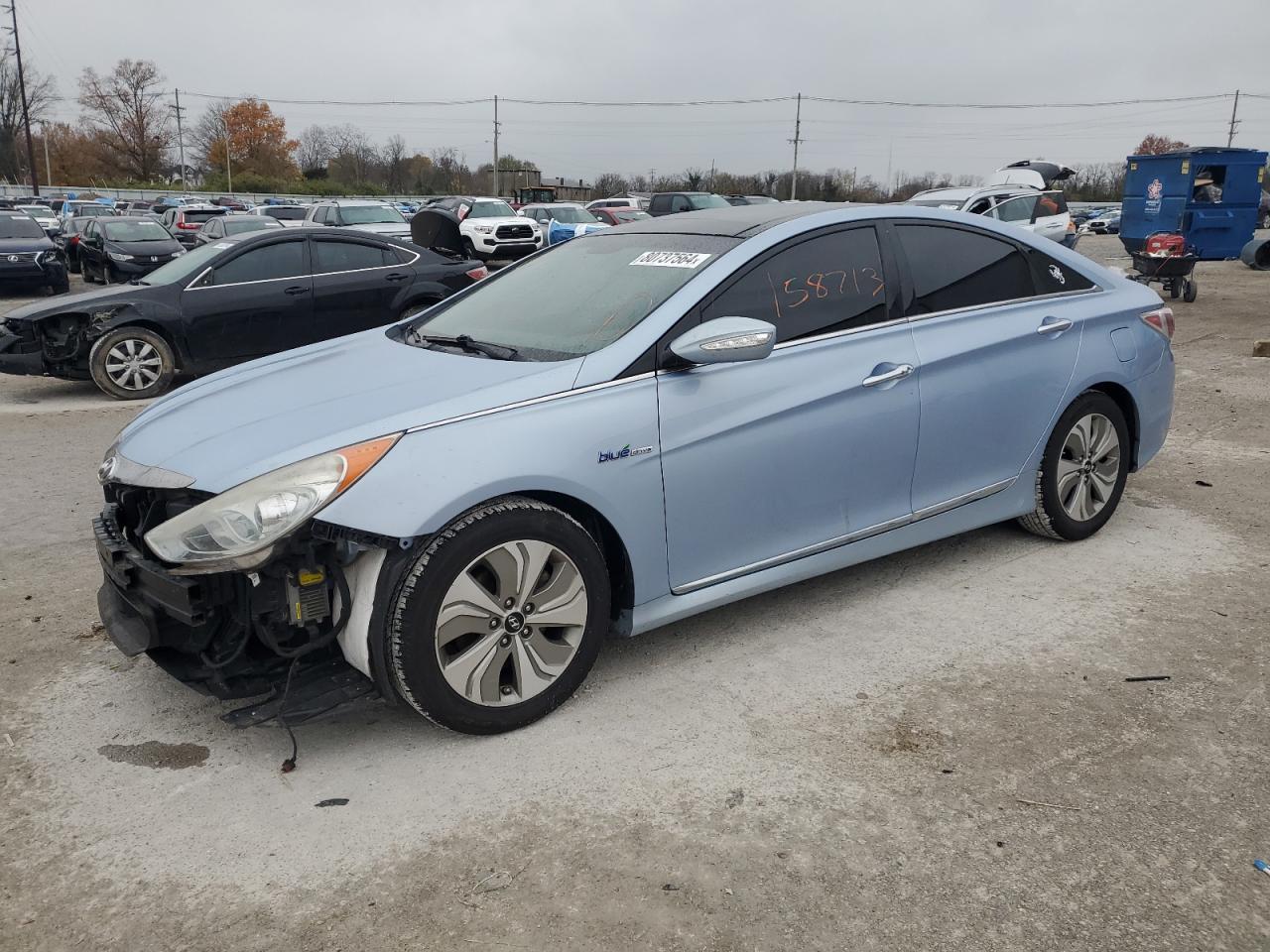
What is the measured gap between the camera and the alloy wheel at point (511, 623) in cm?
298

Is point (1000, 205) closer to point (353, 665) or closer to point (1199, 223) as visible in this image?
point (1199, 223)

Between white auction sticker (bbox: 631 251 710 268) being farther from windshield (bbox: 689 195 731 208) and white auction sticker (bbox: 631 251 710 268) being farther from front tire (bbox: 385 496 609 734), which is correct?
windshield (bbox: 689 195 731 208)

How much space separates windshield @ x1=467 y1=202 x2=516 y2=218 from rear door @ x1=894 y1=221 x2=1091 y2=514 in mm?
22172

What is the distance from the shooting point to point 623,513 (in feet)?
10.7

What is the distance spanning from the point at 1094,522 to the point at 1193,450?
7.89 feet

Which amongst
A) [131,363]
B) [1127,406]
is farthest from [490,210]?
[1127,406]

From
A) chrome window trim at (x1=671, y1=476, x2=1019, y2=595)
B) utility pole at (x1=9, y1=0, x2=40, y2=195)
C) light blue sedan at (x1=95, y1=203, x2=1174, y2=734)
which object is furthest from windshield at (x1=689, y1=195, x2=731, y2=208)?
utility pole at (x1=9, y1=0, x2=40, y2=195)

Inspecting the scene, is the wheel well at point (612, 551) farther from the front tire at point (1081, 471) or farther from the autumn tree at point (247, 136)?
the autumn tree at point (247, 136)

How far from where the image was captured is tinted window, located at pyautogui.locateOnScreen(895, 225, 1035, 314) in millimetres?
4184

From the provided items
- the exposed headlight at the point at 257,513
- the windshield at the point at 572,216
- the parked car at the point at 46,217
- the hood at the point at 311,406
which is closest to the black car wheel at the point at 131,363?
the hood at the point at 311,406

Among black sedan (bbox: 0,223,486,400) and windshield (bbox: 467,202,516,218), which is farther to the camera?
windshield (bbox: 467,202,516,218)

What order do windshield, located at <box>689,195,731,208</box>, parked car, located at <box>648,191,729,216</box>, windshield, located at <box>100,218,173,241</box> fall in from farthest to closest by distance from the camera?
parked car, located at <box>648,191,729,216</box> → windshield, located at <box>689,195,731,208</box> → windshield, located at <box>100,218,173,241</box>

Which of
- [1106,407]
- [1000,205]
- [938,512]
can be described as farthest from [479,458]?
[1000,205]

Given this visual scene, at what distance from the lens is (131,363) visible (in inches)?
364
